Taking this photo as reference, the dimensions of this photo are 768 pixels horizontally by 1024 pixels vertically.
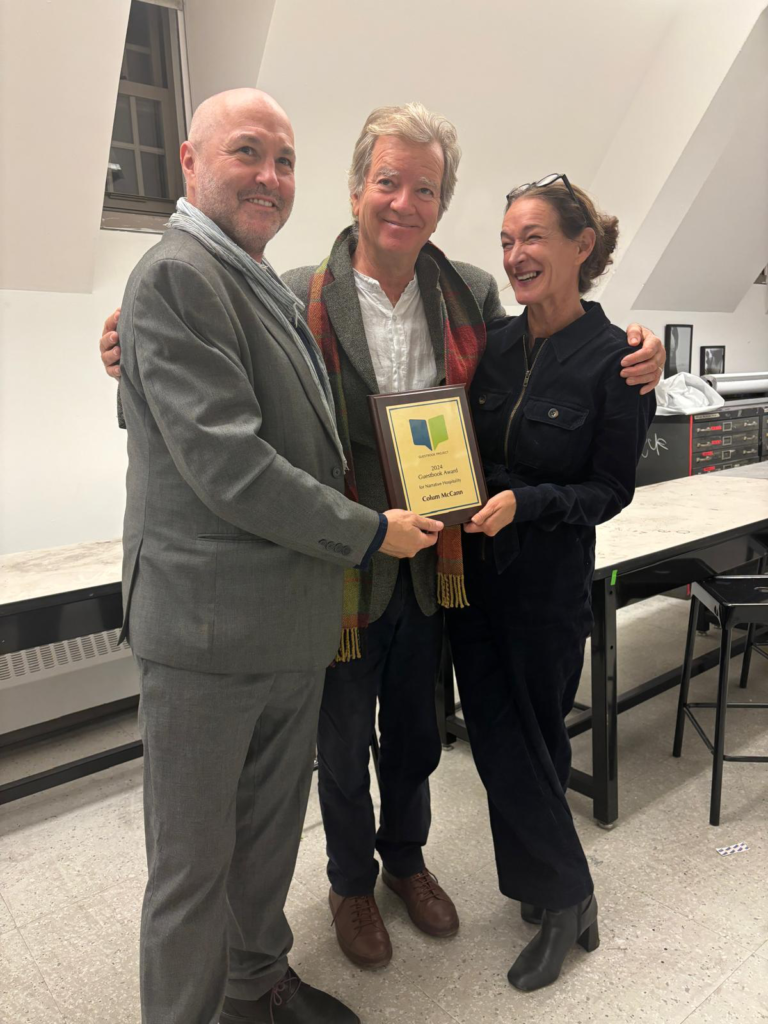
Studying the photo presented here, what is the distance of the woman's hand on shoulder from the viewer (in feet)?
4.92

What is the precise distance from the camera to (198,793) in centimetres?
130

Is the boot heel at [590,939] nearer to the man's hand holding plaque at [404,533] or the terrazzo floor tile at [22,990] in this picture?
the man's hand holding plaque at [404,533]

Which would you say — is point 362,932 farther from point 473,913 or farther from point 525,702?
point 525,702

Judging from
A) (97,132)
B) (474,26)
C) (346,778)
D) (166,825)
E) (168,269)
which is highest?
(474,26)

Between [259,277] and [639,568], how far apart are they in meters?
1.53

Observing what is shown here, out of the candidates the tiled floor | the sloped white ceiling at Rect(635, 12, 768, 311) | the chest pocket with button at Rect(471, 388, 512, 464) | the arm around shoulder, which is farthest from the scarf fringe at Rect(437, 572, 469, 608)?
the sloped white ceiling at Rect(635, 12, 768, 311)

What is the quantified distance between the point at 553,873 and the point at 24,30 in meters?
2.62

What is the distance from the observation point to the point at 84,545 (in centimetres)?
267

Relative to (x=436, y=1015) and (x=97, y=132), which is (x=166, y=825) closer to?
(x=436, y=1015)

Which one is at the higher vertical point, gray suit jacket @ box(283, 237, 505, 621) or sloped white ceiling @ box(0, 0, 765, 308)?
sloped white ceiling @ box(0, 0, 765, 308)

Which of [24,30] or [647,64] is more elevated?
[647,64]

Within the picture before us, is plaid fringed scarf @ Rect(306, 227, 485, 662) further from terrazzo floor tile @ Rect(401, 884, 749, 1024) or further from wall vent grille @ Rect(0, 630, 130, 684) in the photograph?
wall vent grille @ Rect(0, 630, 130, 684)

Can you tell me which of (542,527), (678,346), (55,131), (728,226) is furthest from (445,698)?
(728,226)

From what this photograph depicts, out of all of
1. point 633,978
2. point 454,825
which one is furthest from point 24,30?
point 633,978
